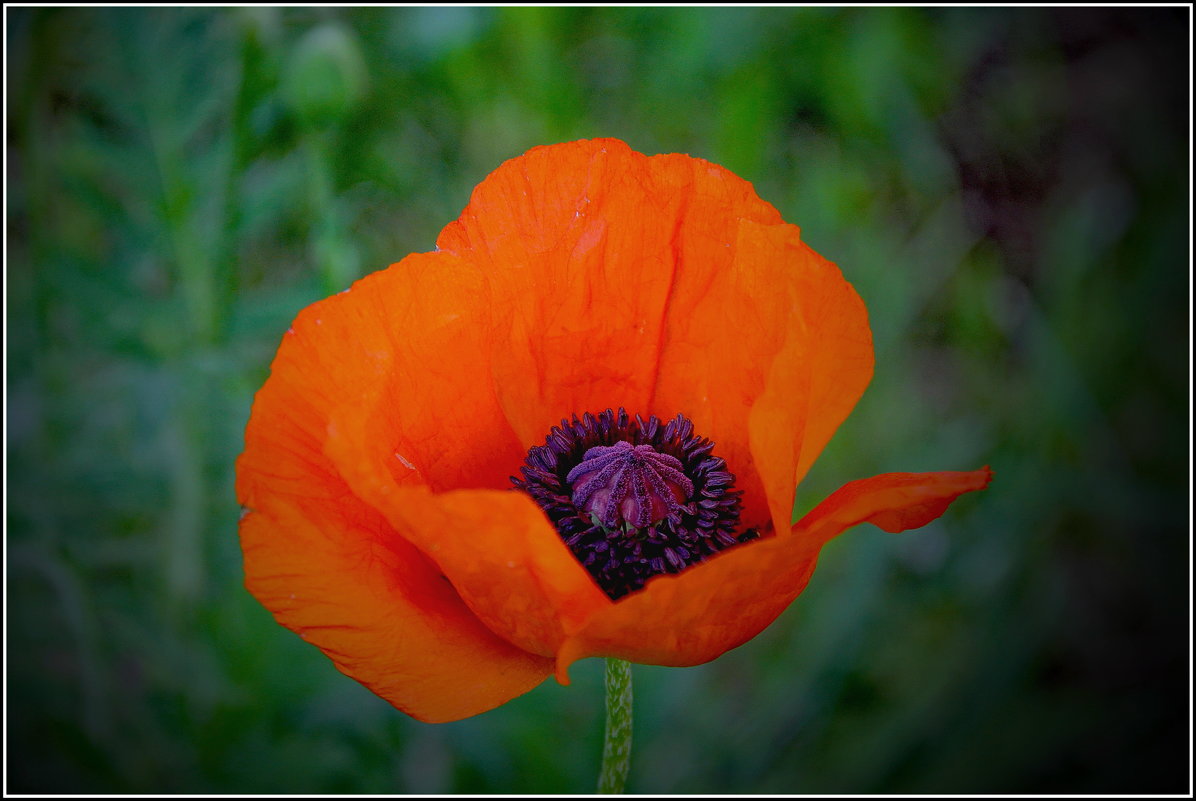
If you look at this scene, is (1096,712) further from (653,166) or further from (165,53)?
(165,53)

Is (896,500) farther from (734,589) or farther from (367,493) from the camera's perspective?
(367,493)

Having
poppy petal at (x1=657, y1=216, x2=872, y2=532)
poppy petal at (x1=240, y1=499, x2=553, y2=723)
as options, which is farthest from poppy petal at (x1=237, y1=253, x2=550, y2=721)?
poppy petal at (x1=657, y1=216, x2=872, y2=532)

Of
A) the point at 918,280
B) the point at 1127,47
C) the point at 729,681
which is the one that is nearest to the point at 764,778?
the point at 729,681

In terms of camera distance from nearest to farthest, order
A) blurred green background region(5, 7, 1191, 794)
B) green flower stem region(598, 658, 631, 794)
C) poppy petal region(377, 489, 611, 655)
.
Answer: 1. poppy petal region(377, 489, 611, 655)
2. green flower stem region(598, 658, 631, 794)
3. blurred green background region(5, 7, 1191, 794)

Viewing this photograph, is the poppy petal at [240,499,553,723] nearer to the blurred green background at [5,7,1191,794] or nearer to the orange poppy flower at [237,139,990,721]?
the orange poppy flower at [237,139,990,721]

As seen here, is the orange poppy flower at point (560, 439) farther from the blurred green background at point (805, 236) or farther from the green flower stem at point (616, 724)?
the blurred green background at point (805, 236)
